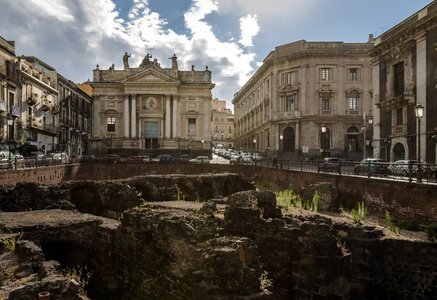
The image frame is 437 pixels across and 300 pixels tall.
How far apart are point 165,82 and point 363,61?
26.3 meters

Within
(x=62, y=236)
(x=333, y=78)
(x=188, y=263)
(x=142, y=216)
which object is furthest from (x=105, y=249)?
(x=333, y=78)

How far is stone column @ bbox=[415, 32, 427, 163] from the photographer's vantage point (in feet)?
71.1

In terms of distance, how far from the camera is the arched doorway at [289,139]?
133 ft

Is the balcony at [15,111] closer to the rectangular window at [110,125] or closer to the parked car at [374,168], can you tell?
the rectangular window at [110,125]

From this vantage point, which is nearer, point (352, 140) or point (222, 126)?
point (352, 140)

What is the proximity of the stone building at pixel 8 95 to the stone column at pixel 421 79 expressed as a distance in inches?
1290

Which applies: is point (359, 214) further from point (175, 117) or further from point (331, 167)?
point (175, 117)

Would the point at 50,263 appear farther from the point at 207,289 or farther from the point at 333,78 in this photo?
the point at 333,78

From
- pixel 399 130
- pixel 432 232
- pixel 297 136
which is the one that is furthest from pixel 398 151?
Answer: pixel 432 232

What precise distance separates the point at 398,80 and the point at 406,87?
5.46ft

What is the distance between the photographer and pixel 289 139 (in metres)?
41.1

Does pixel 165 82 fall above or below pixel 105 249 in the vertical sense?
above

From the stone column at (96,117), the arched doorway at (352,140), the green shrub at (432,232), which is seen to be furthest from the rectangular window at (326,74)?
the green shrub at (432,232)

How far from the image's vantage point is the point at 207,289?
6.61 m
